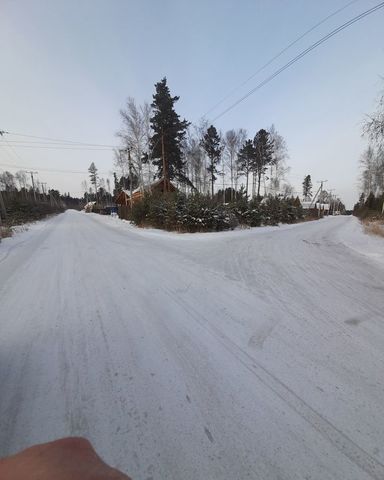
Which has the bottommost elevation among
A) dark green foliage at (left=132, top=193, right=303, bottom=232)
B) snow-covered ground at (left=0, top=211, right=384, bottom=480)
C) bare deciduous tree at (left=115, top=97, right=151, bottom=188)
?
snow-covered ground at (left=0, top=211, right=384, bottom=480)

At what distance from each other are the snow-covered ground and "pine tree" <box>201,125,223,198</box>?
3452cm

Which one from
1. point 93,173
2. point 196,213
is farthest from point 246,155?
point 93,173

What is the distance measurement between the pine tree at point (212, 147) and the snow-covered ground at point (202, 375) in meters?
34.5

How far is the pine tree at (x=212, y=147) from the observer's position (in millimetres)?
36406

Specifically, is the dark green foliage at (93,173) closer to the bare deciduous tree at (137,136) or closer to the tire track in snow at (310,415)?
the bare deciduous tree at (137,136)

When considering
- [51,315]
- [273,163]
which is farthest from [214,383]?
[273,163]

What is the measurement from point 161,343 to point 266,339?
1.24 meters

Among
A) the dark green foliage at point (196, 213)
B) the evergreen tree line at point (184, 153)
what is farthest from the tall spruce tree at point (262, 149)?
the dark green foliage at point (196, 213)

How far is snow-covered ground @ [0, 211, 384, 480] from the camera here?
5.26 ft

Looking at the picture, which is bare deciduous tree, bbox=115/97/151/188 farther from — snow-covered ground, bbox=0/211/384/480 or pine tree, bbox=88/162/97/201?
pine tree, bbox=88/162/97/201

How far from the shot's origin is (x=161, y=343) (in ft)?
9.39

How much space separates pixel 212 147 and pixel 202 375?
38688 millimetres

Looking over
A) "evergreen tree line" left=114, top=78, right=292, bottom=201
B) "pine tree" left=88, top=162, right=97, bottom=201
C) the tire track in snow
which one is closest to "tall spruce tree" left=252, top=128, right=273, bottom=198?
"evergreen tree line" left=114, top=78, right=292, bottom=201

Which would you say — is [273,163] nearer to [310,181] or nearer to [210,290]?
[210,290]
